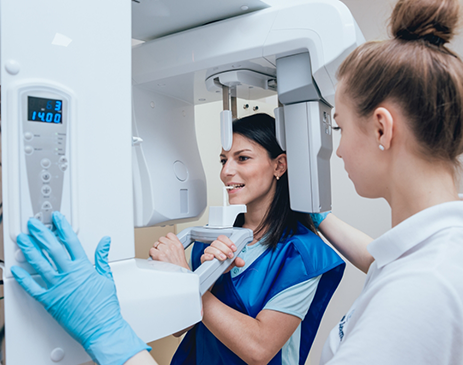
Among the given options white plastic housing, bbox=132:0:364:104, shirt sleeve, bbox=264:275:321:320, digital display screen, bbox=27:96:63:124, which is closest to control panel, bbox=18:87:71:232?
digital display screen, bbox=27:96:63:124

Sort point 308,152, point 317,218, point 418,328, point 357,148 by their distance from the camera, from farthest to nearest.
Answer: point 317,218, point 308,152, point 357,148, point 418,328

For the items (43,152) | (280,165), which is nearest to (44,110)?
(43,152)

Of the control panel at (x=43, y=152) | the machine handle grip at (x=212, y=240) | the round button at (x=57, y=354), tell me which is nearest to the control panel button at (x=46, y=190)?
the control panel at (x=43, y=152)

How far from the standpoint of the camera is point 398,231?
0.65m

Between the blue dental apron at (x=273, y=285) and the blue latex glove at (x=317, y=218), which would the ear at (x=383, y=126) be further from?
the blue latex glove at (x=317, y=218)

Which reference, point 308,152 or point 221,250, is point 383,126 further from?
point 221,250

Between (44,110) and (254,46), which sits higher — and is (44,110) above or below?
below

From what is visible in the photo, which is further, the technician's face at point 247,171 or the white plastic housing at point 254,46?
the technician's face at point 247,171

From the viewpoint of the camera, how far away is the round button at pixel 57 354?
0.59 meters

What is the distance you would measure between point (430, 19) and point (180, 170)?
0.80 m

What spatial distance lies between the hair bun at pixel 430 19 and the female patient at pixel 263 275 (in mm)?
636

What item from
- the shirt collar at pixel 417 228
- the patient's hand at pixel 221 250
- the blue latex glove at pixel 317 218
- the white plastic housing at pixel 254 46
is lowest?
the patient's hand at pixel 221 250

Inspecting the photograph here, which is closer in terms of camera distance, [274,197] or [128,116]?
[128,116]

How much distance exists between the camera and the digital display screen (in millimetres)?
574
